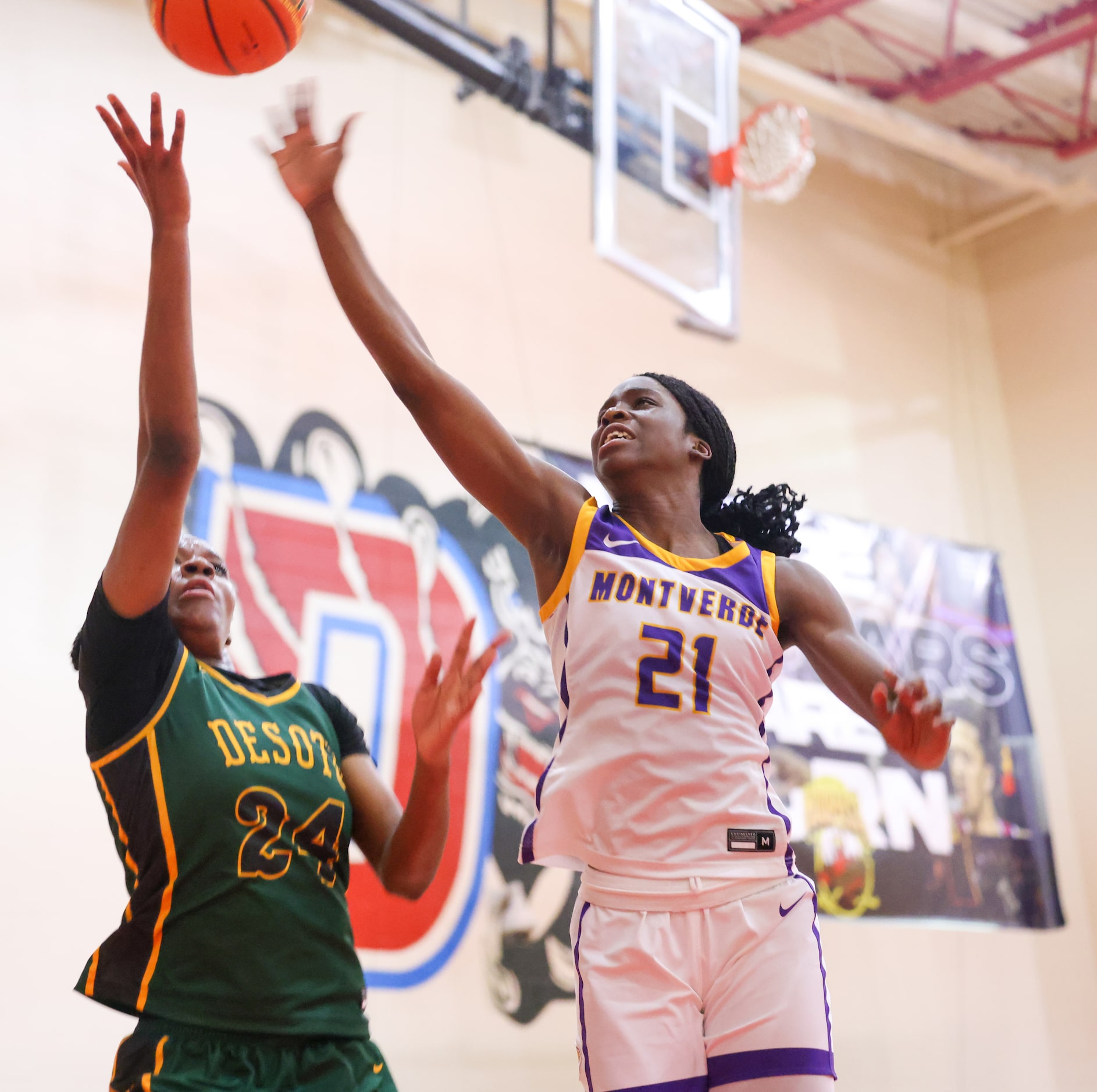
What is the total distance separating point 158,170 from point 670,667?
116 centimetres

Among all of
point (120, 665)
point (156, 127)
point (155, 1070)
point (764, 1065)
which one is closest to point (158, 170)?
point (156, 127)

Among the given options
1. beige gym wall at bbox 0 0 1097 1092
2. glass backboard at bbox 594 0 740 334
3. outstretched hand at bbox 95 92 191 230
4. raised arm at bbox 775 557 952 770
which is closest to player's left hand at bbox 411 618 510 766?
raised arm at bbox 775 557 952 770

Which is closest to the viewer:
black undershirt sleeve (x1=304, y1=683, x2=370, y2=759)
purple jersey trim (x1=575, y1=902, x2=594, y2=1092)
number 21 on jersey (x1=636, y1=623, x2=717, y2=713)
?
purple jersey trim (x1=575, y1=902, x2=594, y2=1092)

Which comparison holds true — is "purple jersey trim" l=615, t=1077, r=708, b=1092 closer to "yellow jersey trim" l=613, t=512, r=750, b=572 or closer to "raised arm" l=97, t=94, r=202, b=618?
"yellow jersey trim" l=613, t=512, r=750, b=572

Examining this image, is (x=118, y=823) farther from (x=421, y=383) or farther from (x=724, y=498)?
(x=724, y=498)

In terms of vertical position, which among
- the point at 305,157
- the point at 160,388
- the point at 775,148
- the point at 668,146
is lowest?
the point at 160,388

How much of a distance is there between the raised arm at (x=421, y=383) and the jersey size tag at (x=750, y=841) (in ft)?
1.81

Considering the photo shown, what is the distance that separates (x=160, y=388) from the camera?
1944 mm

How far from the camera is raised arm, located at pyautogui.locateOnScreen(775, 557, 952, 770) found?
2.00 metres

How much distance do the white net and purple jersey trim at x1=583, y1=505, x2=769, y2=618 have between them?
358cm

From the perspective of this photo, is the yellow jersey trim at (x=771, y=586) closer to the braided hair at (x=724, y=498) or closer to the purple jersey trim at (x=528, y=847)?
the braided hair at (x=724, y=498)

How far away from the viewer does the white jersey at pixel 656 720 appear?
2039 millimetres

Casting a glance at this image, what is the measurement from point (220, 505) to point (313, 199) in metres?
2.83

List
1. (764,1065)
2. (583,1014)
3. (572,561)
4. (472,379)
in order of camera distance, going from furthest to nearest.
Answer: (472,379) < (572,561) < (583,1014) < (764,1065)
